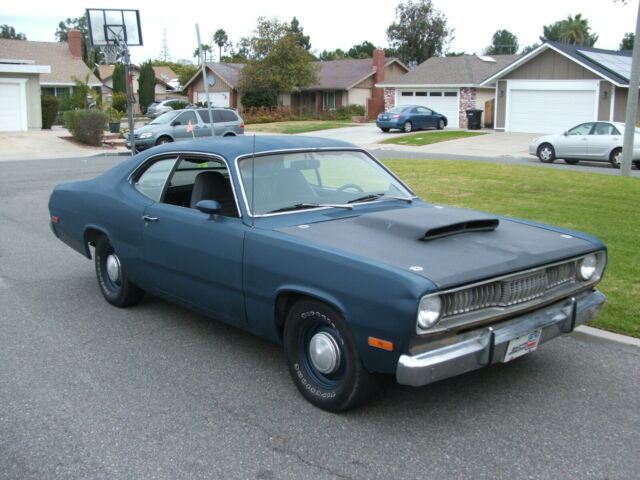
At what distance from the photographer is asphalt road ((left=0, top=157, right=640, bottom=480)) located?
3.52 m

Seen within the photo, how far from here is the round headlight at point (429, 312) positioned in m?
3.60

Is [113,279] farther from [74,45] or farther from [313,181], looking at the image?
[74,45]

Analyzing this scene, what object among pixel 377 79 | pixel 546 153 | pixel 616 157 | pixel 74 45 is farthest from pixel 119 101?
pixel 616 157

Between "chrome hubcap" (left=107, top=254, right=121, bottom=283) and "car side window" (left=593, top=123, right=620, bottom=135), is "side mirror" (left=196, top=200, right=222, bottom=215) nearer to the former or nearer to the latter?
"chrome hubcap" (left=107, top=254, right=121, bottom=283)

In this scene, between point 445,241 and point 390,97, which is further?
point 390,97

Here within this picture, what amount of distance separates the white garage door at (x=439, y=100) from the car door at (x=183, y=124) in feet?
68.7

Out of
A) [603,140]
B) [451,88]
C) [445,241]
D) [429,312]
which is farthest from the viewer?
[451,88]

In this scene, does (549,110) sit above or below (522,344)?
above

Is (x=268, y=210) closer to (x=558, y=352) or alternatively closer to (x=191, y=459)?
(x=191, y=459)

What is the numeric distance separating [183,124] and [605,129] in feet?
51.4

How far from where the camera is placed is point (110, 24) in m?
24.1

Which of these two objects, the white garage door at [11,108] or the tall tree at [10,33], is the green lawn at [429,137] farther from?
the tall tree at [10,33]

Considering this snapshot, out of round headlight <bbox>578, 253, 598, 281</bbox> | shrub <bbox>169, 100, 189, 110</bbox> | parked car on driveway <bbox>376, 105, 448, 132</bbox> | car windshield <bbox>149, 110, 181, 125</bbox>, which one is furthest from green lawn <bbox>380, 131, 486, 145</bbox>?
round headlight <bbox>578, 253, 598, 281</bbox>

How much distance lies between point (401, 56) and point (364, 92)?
26.6 metres
